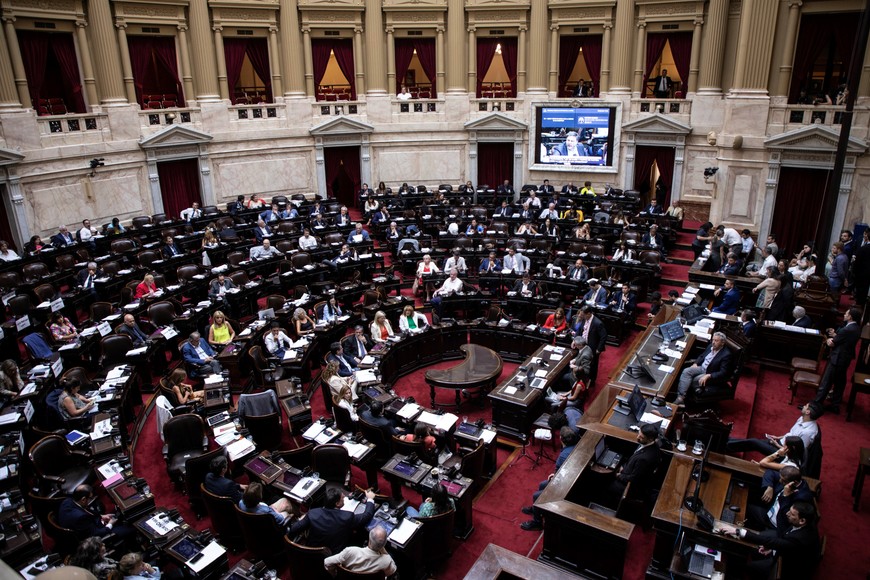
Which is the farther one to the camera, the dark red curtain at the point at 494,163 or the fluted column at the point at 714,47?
the dark red curtain at the point at 494,163

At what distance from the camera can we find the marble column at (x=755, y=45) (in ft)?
59.4

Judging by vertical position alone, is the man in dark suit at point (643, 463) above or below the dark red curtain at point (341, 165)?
below

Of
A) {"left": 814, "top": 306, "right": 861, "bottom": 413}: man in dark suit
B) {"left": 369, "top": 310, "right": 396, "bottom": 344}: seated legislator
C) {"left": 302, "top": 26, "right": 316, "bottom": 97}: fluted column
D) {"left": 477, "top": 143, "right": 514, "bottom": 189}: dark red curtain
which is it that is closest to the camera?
{"left": 814, "top": 306, "right": 861, "bottom": 413}: man in dark suit

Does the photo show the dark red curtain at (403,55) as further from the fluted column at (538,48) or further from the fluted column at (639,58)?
the fluted column at (639,58)

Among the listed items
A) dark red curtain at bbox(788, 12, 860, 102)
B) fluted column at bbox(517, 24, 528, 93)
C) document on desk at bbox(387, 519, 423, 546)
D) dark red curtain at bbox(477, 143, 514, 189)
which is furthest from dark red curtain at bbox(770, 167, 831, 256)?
document on desk at bbox(387, 519, 423, 546)

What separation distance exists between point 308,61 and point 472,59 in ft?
21.5

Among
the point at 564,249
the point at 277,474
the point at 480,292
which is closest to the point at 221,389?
the point at 277,474

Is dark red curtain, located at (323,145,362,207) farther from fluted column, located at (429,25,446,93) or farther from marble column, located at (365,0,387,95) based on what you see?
fluted column, located at (429,25,446,93)

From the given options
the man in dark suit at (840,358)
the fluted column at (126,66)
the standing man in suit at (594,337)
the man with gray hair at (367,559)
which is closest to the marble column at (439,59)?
the fluted column at (126,66)

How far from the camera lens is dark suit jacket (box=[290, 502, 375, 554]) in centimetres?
713

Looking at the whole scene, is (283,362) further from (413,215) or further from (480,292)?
(413,215)

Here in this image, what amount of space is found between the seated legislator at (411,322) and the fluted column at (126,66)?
1366 centimetres

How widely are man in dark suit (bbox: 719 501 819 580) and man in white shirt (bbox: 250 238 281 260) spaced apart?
13.8 metres

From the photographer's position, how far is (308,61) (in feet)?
78.0
